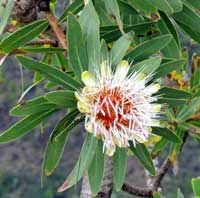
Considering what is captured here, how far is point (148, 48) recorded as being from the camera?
1085 millimetres

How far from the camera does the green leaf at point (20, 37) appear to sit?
3.77 feet

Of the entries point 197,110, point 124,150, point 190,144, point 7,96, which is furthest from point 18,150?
point 124,150

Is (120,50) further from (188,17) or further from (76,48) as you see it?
(188,17)

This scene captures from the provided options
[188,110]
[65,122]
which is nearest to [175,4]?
[65,122]

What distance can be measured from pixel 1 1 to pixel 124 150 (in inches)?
13.4

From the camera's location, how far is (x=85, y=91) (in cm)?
100

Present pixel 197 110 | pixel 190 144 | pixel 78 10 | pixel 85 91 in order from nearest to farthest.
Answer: pixel 85 91, pixel 78 10, pixel 197 110, pixel 190 144

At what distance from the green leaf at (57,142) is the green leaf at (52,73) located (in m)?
0.06

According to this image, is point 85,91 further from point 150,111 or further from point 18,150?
point 18,150

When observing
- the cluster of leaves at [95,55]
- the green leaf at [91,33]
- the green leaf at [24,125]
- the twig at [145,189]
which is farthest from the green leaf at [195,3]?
the twig at [145,189]

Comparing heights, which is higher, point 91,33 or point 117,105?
point 91,33

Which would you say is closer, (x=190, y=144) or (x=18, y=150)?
(x=190, y=144)

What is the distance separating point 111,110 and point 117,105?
13mm

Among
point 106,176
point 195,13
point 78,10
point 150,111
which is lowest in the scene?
point 106,176
